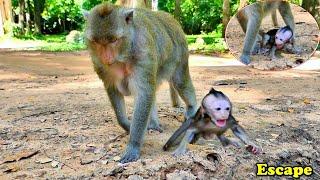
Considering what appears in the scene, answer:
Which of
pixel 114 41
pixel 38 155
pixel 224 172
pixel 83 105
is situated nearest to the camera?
pixel 114 41

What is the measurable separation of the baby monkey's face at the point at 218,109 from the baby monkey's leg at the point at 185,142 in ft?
0.86

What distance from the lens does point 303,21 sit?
609cm

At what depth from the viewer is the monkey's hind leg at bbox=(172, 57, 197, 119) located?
5617mm

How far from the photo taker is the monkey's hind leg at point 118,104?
4930 mm

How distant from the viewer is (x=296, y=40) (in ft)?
19.1

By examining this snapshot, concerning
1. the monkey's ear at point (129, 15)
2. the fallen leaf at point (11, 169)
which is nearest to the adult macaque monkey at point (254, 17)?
the monkey's ear at point (129, 15)

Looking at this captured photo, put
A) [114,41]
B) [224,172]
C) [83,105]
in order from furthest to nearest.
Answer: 1. [83,105]
2. [224,172]
3. [114,41]

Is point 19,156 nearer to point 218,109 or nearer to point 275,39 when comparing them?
point 218,109

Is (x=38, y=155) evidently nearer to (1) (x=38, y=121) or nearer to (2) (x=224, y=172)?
(1) (x=38, y=121)

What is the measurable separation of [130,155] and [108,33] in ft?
3.82

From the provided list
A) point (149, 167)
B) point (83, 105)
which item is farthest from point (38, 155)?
point (83, 105)

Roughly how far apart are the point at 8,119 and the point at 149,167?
2.66 m

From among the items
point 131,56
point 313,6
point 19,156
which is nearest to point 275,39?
point 131,56

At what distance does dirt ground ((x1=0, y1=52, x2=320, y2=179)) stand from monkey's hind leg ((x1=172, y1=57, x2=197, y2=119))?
383 millimetres
